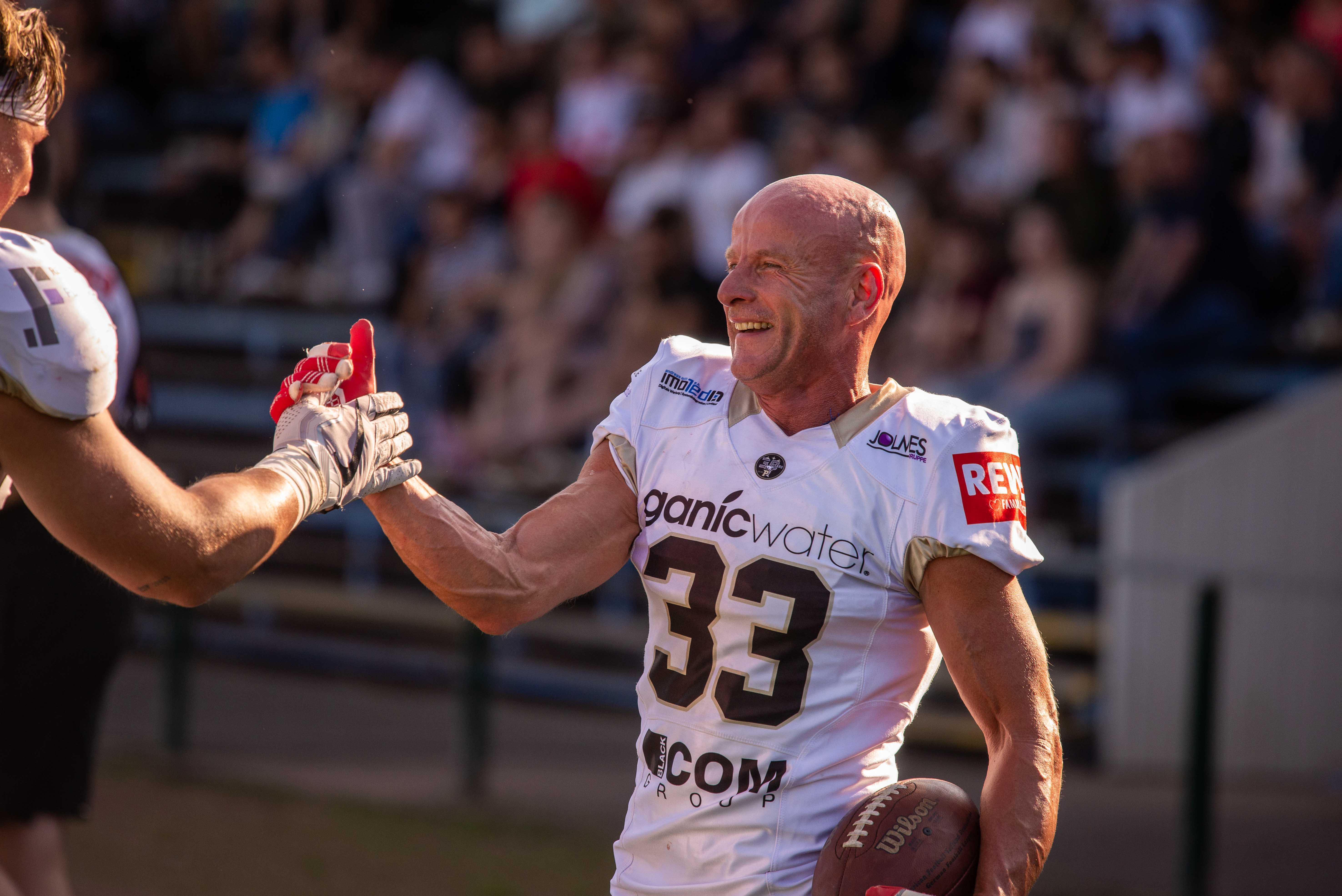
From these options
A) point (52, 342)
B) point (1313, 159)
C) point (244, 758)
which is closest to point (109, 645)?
point (52, 342)

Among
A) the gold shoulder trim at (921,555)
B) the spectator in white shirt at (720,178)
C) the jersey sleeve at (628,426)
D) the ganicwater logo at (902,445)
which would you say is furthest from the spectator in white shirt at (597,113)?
the gold shoulder trim at (921,555)

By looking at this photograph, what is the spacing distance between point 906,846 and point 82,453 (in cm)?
139

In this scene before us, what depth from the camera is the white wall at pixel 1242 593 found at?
21.7ft

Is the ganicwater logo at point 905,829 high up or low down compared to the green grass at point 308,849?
up

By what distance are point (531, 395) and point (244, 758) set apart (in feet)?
7.73

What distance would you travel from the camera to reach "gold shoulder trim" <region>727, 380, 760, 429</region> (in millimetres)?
2732

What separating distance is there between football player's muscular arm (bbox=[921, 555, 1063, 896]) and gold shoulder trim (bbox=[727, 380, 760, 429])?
46 centimetres

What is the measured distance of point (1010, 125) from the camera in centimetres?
791

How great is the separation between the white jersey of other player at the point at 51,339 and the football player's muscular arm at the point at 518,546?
636 mm

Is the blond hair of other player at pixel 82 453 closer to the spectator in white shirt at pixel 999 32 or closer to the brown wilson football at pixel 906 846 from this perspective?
the brown wilson football at pixel 906 846

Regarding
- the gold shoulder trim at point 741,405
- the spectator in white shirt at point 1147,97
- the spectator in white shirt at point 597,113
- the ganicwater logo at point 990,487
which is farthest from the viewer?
the spectator in white shirt at point 597,113

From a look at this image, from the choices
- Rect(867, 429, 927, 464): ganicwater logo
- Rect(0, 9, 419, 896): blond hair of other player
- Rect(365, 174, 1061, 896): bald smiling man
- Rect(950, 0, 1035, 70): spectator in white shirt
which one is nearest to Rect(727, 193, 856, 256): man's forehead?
Rect(365, 174, 1061, 896): bald smiling man

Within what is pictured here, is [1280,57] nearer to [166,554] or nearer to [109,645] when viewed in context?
[109,645]

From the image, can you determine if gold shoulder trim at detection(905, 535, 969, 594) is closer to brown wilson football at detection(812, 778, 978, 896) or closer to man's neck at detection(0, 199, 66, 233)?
brown wilson football at detection(812, 778, 978, 896)
